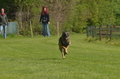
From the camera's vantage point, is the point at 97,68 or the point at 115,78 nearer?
the point at 115,78

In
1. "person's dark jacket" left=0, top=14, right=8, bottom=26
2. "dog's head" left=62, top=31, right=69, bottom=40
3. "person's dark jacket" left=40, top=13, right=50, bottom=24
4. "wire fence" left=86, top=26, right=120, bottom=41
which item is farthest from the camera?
"wire fence" left=86, top=26, right=120, bottom=41

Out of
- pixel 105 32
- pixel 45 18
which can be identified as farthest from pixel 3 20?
pixel 105 32

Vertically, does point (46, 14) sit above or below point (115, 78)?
above

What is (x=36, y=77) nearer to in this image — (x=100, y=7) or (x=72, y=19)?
(x=72, y=19)

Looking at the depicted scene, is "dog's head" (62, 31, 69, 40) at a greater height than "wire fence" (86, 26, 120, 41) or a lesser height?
greater

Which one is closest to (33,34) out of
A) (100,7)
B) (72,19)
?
(72,19)

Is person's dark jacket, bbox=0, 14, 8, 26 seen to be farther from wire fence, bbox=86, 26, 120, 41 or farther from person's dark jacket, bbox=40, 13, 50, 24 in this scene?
wire fence, bbox=86, 26, 120, 41

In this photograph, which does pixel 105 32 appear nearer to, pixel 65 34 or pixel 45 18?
pixel 45 18

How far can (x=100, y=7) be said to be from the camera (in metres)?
51.1

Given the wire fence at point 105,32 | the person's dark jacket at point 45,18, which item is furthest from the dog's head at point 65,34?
the wire fence at point 105,32

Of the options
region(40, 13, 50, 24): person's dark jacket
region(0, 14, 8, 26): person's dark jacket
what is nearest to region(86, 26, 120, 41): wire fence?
region(40, 13, 50, 24): person's dark jacket

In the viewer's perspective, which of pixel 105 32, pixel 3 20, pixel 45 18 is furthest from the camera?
pixel 105 32

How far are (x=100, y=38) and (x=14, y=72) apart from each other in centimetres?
1882

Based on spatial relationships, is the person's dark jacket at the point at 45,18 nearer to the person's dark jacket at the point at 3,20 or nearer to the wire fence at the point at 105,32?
the person's dark jacket at the point at 3,20
